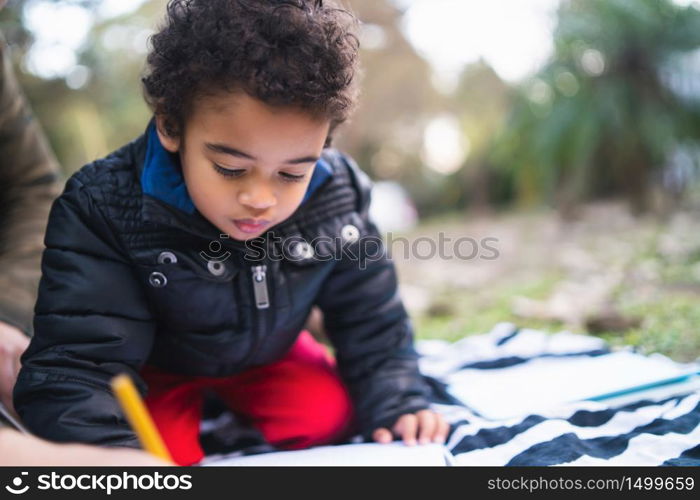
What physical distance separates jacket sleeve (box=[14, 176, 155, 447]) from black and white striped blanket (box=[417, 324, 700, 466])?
1.72 ft

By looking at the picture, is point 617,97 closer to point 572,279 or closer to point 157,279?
point 572,279

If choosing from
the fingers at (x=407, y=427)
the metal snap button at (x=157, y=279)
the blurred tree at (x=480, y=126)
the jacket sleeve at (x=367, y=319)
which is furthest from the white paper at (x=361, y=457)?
the blurred tree at (x=480, y=126)

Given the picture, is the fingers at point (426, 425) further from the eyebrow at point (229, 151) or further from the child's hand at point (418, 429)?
the eyebrow at point (229, 151)

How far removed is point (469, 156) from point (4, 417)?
4.47 meters

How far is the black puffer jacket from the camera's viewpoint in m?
0.85

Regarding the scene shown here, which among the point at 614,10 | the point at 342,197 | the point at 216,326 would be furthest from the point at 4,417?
the point at 614,10

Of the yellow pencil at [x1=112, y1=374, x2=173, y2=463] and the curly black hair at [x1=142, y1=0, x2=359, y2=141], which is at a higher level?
the curly black hair at [x1=142, y1=0, x2=359, y2=141]

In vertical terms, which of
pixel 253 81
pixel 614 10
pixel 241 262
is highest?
pixel 614 10

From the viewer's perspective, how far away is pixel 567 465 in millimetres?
849

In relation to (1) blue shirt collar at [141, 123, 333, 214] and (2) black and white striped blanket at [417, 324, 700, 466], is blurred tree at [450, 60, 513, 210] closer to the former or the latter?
(2) black and white striped blanket at [417, 324, 700, 466]

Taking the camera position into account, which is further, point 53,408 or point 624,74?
point 624,74

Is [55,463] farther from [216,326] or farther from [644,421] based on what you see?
[644,421]

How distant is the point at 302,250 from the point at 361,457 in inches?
13.6

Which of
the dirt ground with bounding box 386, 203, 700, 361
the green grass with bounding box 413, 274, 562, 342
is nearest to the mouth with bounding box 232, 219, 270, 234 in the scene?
the dirt ground with bounding box 386, 203, 700, 361
